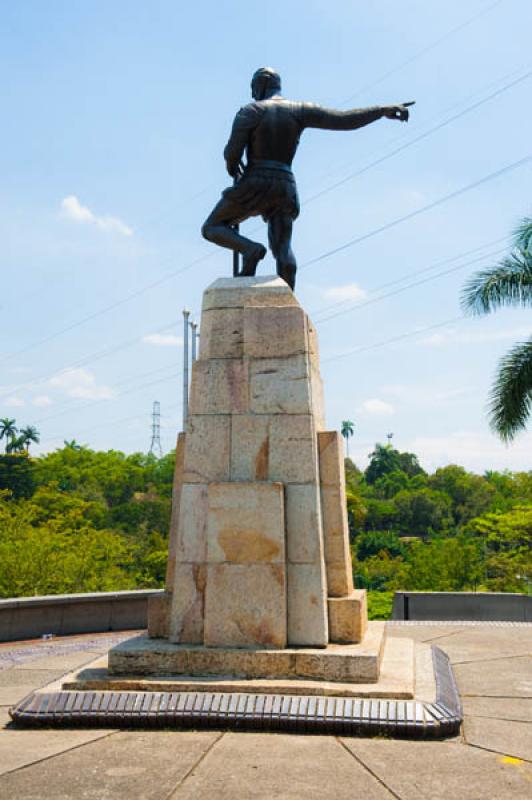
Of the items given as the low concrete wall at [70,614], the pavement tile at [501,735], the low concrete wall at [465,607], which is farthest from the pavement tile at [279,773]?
the low concrete wall at [465,607]

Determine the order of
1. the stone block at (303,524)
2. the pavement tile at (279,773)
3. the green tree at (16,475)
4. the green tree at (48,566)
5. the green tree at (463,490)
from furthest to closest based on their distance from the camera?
the green tree at (463,490), the green tree at (16,475), the green tree at (48,566), the stone block at (303,524), the pavement tile at (279,773)

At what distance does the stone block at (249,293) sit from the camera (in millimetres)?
6734

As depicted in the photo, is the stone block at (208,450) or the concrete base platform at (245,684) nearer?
the concrete base platform at (245,684)

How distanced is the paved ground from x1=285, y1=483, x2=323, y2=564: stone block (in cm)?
154

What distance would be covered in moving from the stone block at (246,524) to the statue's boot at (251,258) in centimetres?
219

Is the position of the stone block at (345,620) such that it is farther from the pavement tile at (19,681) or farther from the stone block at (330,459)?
the pavement tile at (19,681)

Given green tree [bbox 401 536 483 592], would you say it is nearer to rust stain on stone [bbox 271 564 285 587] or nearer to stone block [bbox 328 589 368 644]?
stone block [bbox 328 589 368 644]

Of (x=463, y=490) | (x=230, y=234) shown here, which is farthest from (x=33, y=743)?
(x=463, y=490)

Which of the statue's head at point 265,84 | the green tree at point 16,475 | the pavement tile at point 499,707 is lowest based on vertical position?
the pavement tile at point 499,707

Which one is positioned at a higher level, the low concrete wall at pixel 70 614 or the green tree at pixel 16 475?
the green tree at pixel 16 475

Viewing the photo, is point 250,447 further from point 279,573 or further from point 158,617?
point 158,617

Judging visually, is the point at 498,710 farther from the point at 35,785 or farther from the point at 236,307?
the point at 236,307

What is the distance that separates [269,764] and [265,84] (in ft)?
19.5

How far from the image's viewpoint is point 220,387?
6.50 metres
